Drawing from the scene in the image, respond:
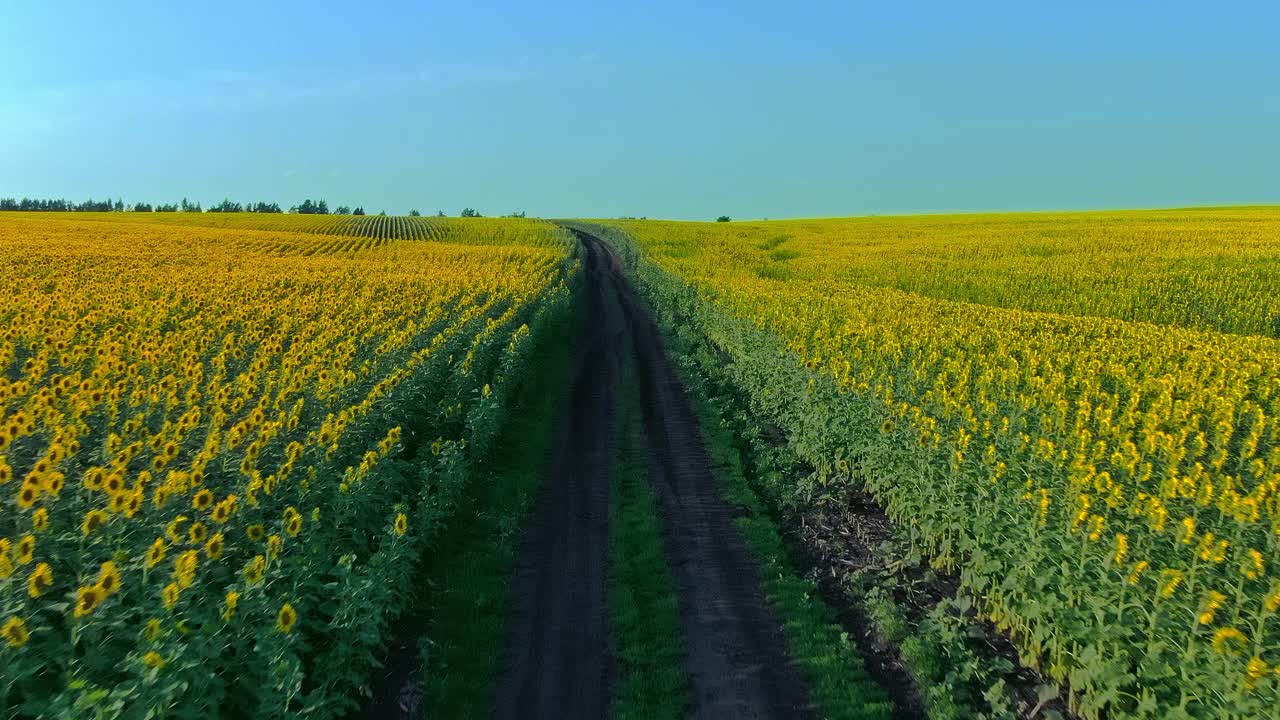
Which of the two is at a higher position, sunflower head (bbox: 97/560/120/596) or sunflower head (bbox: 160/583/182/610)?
sunflower head (bbox: 97/560/120/596)

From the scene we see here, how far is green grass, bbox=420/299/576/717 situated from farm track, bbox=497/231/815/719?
0.21m

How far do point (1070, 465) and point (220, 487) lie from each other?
7.96m

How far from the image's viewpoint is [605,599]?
816cm

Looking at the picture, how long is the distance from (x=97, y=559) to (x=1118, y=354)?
542 inches

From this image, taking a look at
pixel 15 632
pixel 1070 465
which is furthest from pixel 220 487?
pixel 1070 465

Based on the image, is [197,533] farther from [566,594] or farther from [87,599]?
[566,594]

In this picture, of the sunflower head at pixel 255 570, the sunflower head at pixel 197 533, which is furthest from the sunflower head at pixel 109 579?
the sunflower head at pixel 197 533

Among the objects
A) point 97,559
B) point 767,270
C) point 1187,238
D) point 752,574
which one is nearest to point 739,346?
point 752,574

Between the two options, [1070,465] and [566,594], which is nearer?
[1070,465]

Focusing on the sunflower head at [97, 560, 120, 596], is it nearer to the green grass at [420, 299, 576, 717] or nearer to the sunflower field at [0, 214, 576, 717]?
the sunflower field at [0, 214, 576, 717]

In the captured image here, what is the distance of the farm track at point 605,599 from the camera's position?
21.8 ft

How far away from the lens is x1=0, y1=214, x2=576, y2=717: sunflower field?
4617 millimetres

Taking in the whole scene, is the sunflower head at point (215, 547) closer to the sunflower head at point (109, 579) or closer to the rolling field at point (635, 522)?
the rolling field at point (635, 522)

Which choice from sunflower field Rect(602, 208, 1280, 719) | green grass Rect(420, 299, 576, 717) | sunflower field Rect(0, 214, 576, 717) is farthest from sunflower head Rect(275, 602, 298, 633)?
sunflower field Rect(602, 208, 1280, 719)
